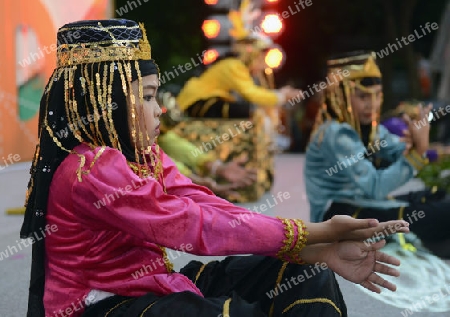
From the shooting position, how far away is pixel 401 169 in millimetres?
3568

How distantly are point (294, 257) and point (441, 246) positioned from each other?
8.00ft

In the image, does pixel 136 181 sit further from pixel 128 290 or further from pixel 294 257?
pixel 294 257

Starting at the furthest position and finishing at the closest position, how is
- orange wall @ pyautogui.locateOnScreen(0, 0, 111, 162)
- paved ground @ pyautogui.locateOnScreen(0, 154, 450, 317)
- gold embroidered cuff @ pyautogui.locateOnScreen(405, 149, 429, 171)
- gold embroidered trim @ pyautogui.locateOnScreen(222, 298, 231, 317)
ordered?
orange wall @ pyautogui.locateOnScreen(0, 0, 111, 162)
gold embroidered cuff @ pyautogui.locateOnScreen(405, 149, 429, 171)
paved ground @ pyautogui.locateOnScreen(0, 154, 450, 317)
gold embroidered trim @ pyautogui.locateOnScreen(222, 298, 231, 317)

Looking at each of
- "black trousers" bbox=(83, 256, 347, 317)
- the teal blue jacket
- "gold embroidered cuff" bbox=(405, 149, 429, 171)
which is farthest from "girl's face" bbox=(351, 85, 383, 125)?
"black trousers" bbox=(83, 256, 347, 317)

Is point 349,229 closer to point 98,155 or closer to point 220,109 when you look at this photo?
point 98,155

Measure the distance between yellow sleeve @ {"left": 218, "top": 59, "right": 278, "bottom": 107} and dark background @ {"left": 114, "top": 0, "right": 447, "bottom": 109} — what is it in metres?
8.02

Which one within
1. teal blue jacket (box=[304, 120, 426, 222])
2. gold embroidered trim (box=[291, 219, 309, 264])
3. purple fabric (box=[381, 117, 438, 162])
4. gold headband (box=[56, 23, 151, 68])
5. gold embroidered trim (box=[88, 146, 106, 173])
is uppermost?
gold headband (box=[56, 23, 151, 68])

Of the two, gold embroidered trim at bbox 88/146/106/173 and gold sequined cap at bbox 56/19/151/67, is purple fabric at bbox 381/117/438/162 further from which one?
gold embroidered trim at bbox 88/146/106/173

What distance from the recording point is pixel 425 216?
3.91 meters

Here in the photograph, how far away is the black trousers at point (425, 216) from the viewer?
3.80m

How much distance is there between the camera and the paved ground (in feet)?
10.2

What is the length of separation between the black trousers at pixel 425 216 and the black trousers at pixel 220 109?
2.76 metres

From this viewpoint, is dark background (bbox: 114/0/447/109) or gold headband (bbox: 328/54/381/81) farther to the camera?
dark background (bbox: 114/0/447/109)

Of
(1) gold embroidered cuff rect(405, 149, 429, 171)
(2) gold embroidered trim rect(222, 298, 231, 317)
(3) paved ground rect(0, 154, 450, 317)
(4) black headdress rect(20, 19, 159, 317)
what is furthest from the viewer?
(1) gold embroidered cuff rect(405, 149, 429, 171)
